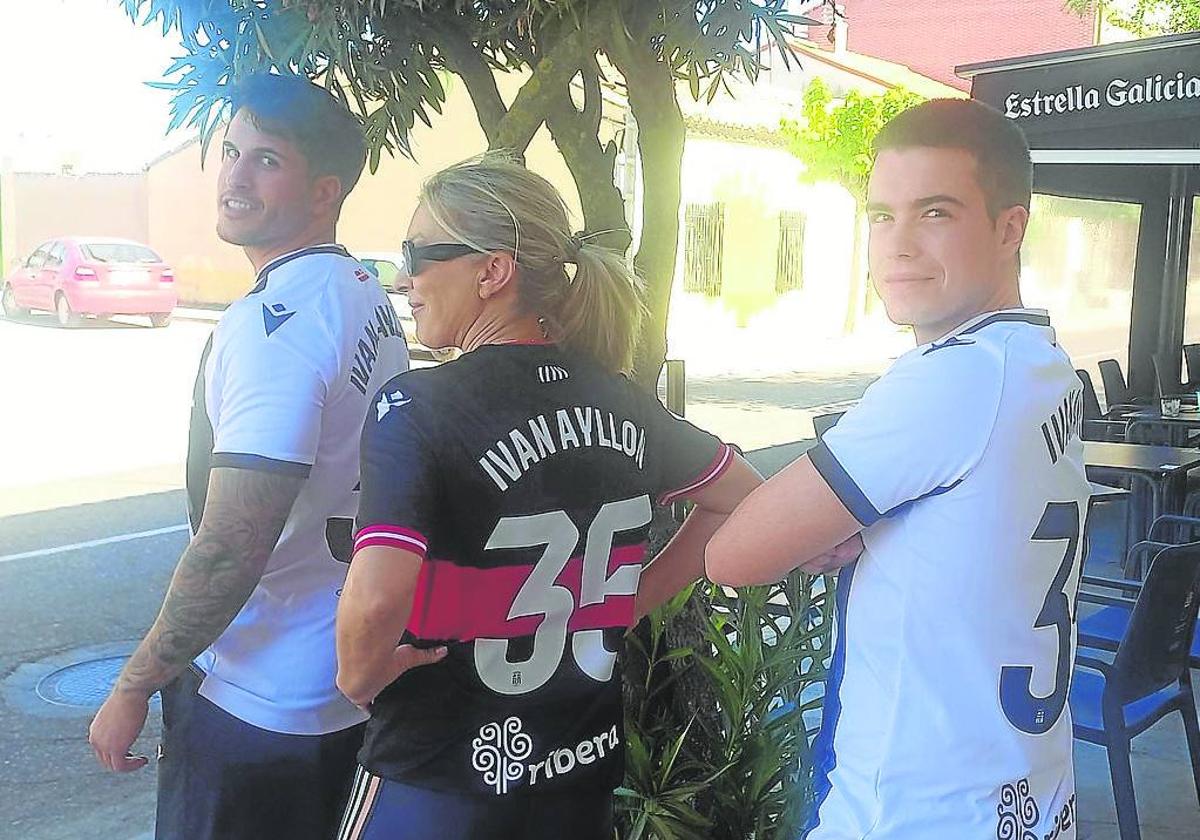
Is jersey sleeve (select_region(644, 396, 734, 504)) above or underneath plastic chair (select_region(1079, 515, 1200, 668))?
above

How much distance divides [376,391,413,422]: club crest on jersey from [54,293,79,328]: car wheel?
2276cm

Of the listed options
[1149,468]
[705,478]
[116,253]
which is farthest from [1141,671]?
[116,253]

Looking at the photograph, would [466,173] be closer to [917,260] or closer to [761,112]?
[917,260]

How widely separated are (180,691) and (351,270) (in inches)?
32.8

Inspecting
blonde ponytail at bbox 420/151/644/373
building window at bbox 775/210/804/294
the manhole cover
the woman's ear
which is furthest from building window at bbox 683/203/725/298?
the woman's ear

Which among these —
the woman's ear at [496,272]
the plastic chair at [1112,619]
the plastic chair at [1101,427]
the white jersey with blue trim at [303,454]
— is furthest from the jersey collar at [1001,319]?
the plastic chair at [1101,427]

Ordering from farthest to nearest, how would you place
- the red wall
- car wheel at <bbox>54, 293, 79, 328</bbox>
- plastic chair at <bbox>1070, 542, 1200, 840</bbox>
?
the red wall → car wheel at <bbox>54, 293, 79, 328</bbox> → plastic chair at <bbox>1070, 542, 1200, 840</bbox>

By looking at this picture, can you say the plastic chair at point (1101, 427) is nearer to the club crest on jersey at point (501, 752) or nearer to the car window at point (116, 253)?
the club crest on jersey at point (501, 752)

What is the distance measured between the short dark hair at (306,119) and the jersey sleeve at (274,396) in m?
0.39

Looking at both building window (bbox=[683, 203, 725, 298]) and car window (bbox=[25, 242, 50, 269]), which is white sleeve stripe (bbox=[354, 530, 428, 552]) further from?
car window (bbox=[25, 242, 50, 269])

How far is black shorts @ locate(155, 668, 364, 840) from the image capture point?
2174 millimetres

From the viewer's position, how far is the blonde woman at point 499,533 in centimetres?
173

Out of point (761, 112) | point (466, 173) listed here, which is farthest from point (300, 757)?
point (761, 112)

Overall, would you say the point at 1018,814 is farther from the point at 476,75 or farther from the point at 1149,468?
the point at 1149,468
